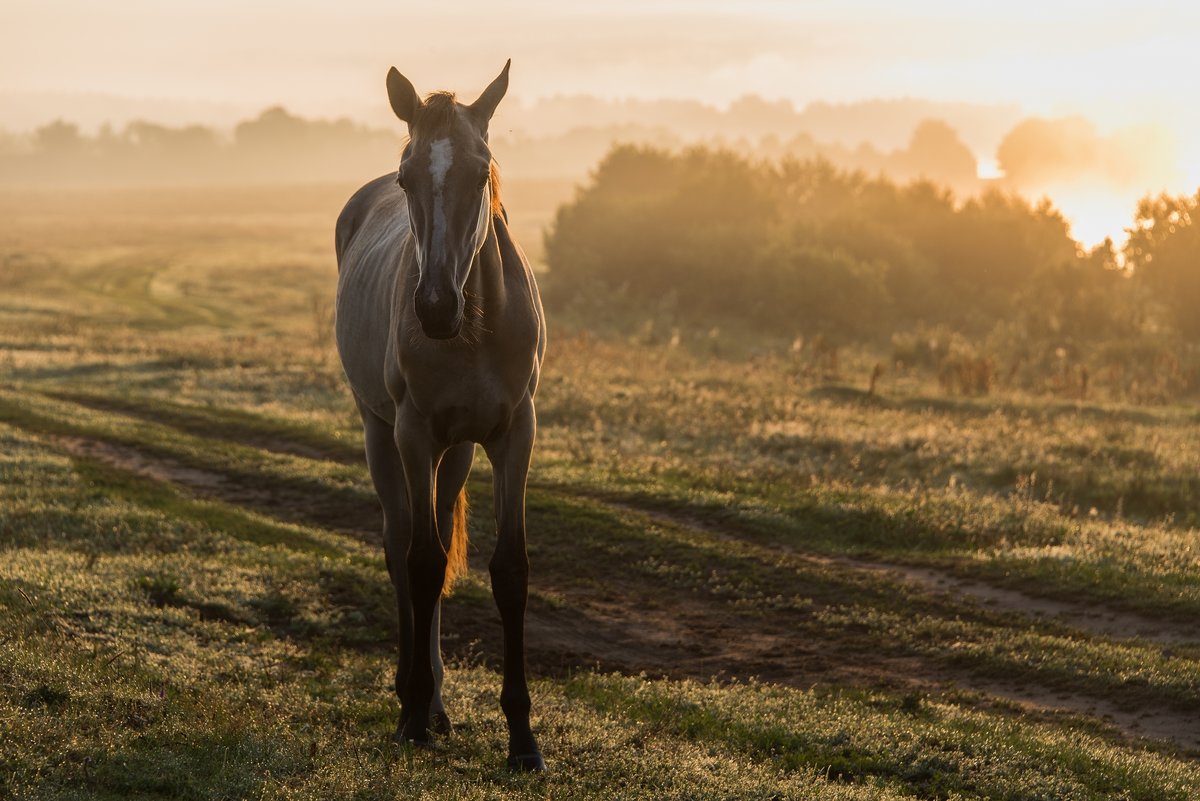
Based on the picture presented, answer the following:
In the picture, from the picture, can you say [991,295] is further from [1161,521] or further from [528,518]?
[528,518]

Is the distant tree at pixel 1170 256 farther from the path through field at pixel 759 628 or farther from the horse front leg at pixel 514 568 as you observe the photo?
the horse front leg at pixel 514 568

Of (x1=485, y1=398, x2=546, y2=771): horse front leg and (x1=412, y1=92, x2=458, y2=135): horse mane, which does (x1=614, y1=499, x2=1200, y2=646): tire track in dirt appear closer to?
(x1=485, y1=398, x2=546, y2=771): horse front leg

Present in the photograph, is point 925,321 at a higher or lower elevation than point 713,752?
higher

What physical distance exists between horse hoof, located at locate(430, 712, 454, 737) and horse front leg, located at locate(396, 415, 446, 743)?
0.11 m

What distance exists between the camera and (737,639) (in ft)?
38.8

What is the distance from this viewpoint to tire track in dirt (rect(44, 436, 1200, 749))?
10.3 m

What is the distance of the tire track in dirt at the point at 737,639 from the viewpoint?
10.3 m

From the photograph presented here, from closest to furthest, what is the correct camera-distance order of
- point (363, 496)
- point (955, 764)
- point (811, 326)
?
point (955, 764), point (363, 496), point (811, 326)

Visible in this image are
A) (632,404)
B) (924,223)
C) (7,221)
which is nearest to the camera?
(632,404)

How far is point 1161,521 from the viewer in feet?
56.2

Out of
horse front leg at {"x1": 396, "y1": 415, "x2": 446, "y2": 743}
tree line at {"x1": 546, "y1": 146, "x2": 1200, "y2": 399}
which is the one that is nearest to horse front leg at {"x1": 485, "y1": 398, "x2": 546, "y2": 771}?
horse front leg at {"x1": 396, "y1": 415, "x2": 446, "y2": 743}

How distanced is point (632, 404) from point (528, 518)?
9810 mm

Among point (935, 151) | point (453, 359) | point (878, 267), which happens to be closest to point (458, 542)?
point (453, 359)

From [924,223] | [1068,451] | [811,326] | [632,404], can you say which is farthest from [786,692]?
[924,223]
